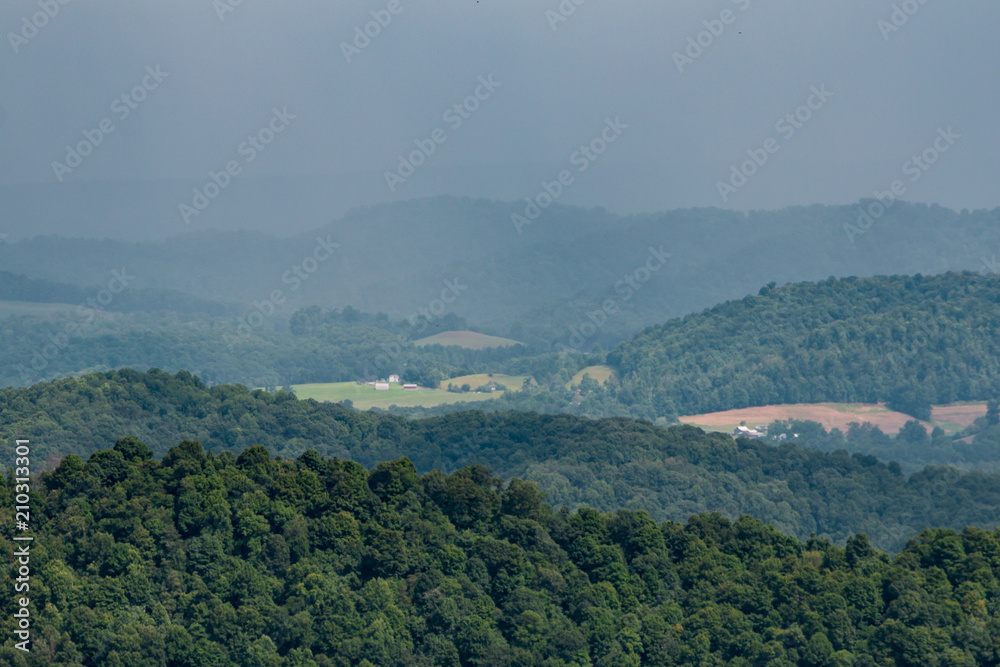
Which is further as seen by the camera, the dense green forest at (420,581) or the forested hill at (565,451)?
the forested hill at (565,451)

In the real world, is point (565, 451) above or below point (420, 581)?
above

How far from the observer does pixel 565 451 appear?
112 metres

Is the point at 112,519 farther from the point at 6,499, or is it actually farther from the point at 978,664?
the point at 978,664

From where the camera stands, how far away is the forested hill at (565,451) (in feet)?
336

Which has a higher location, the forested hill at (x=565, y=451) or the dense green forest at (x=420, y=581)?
the forested hill at (x=565, y=451)

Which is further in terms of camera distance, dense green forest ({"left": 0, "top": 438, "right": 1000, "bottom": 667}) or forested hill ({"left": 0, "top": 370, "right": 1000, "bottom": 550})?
forested hill ({"left": 0, "top": 370, "right": 1000, "bottom": 550})

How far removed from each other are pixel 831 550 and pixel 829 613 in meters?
6.47

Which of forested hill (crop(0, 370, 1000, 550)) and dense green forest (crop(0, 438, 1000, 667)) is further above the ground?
forested hill (crop(0, 370, 1000, 550))

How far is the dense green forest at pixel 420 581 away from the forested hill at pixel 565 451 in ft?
140

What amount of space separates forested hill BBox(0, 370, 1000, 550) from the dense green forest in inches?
1685

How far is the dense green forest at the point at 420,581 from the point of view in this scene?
4691 centimetres

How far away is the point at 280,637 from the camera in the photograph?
47.4 meters

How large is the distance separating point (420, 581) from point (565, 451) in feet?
203

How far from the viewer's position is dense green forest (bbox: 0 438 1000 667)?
1847 inches
